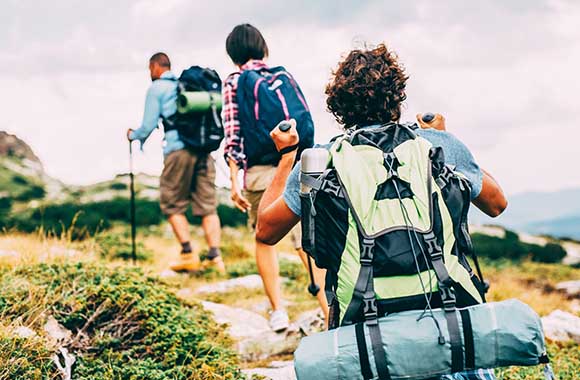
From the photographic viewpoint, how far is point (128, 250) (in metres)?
10.7

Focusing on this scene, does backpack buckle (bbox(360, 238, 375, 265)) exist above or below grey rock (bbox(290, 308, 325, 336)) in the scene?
above

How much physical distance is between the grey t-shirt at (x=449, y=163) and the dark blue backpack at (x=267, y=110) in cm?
234

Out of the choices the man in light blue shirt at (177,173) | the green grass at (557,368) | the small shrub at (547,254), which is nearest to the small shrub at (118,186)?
the small shrub at (547,254)

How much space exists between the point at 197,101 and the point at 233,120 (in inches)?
98.8

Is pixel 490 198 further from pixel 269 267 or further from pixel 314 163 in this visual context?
pixel 269 267

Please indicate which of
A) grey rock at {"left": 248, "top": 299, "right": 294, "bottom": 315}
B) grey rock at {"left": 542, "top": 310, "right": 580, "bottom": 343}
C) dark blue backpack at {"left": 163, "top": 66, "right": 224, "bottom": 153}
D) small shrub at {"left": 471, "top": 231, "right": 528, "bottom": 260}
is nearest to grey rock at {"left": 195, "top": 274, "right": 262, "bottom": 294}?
grey rock at {"left": 248, "top": 299, "right": 294, "bottom": 315}

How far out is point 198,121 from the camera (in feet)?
27.8

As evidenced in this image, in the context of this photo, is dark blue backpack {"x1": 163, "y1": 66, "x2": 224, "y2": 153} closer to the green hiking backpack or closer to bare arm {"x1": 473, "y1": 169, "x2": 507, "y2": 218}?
bare arm {"x1": 473, "y1": 169, "x2": 507, "y2": 218}

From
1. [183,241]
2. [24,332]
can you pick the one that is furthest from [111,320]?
[183,241]

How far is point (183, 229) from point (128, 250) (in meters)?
1.86

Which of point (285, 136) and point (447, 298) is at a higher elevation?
point (285, 136)

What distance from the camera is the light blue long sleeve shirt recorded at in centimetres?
851

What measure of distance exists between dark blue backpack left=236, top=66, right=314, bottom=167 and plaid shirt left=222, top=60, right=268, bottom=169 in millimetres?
59

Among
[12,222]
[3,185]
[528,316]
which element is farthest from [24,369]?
[3,185]
